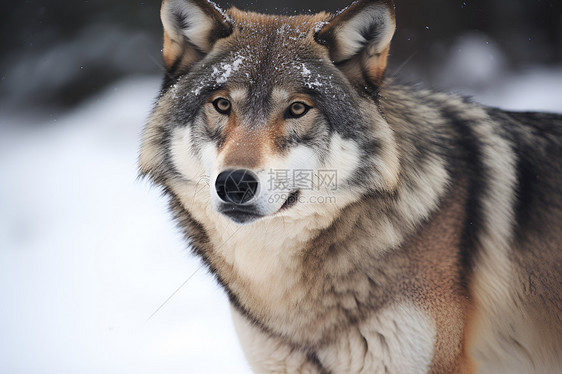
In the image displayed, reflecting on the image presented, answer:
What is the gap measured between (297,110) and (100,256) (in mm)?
3534

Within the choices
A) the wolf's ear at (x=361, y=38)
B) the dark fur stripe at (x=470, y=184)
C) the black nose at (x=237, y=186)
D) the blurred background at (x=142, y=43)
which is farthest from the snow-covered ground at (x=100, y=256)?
the dark fur stripe at (x=470, y=184)

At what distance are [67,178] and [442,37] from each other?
5.02 m

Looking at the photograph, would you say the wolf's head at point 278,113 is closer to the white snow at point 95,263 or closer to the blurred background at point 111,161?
the white snow at point 95,263

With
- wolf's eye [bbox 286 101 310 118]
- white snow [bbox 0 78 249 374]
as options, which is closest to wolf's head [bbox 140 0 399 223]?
wolf's eye [bbox 286 101 310 118]

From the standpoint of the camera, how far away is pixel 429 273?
6.96 feet

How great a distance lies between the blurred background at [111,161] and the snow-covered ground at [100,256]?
2 centimetres

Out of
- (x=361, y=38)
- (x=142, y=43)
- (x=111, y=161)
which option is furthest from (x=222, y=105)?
(x=142, y=43)

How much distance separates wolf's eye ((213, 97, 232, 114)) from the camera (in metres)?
2.13

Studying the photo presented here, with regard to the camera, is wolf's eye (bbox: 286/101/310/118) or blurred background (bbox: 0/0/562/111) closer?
wolf's eye (bbox: 286/101/310/118)

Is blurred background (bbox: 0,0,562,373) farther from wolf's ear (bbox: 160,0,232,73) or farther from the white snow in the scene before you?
wolf's ear (bbox: 160,0,232,73)

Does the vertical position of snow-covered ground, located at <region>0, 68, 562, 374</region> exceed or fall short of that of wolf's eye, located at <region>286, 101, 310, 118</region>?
it falls short

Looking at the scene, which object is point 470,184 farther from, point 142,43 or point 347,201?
point 142,43

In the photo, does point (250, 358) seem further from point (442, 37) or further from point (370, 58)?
point (442, 37)

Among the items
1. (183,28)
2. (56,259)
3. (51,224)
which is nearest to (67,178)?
(51,224)
